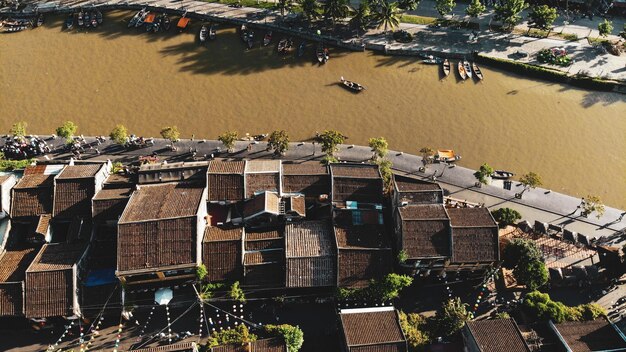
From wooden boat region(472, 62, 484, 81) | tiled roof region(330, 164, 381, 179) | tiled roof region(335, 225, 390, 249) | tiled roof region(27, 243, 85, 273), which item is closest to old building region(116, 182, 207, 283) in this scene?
tiled roof region(27, 243, 85, 273)

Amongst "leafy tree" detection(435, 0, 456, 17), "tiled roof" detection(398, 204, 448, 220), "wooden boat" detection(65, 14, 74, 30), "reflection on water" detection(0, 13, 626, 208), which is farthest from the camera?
"wooden boat" detection(65, 14, 74, 30)

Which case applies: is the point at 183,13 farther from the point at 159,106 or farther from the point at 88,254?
the point at 88,254

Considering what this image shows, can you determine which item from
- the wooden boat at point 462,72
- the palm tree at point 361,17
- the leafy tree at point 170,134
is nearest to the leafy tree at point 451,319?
the leafy tree at point 170,134

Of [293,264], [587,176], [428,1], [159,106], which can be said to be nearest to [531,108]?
[587,176]

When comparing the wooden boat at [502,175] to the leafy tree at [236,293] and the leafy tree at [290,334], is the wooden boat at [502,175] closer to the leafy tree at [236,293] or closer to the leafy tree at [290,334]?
the leafy tree at [290,334]

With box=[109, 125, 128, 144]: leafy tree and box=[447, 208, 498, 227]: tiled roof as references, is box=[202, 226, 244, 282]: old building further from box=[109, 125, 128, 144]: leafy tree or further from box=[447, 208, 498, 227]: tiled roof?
box=[447, 208, 498, 227]: tiled roof

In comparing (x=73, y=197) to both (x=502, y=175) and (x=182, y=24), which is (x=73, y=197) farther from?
(x=502, y=175)

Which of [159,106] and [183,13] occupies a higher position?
[183,13]
